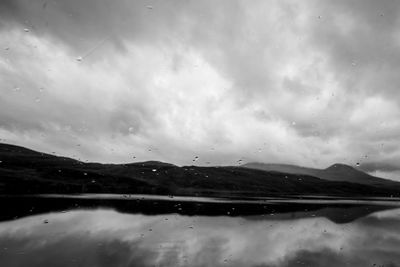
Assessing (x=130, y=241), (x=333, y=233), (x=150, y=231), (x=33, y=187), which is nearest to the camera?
(x=130, y=241)

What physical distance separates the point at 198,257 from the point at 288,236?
14.3m

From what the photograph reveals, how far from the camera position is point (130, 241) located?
23.2 m

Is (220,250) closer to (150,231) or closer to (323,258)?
(323,258)

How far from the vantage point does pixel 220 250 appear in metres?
21.5

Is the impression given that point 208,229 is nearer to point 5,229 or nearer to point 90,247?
point 90,247

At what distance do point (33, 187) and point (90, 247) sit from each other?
8987cm

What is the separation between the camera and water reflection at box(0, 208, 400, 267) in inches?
683

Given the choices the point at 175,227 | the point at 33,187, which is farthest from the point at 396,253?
the point at 33,187

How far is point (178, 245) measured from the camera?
2244 centimetres

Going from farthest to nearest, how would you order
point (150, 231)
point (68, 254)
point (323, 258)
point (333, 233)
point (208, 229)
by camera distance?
point (333, 233) → point (208, 229) → point (150, 231) → point (323, 258) → point (68, 254)

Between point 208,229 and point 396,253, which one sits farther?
point 208,229

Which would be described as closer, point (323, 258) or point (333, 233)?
point (323, 258)

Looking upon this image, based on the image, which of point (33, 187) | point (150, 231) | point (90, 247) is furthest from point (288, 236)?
point (33, 187)

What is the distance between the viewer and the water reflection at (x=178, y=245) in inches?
683
